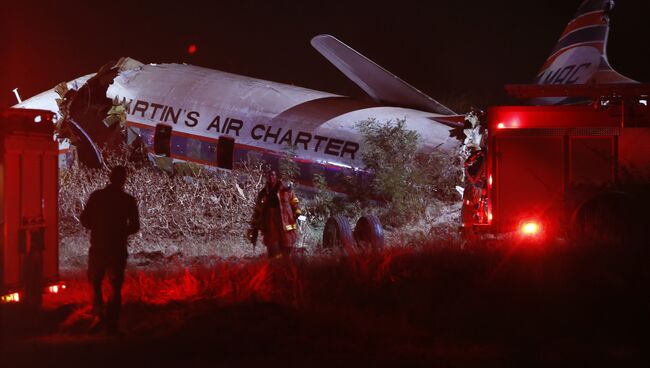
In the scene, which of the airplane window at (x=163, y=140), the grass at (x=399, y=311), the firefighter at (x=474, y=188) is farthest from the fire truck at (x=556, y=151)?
the airplane window at (x=163, y=140)

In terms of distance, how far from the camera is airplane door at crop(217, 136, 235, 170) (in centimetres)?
1969

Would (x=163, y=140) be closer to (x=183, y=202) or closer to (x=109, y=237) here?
(x=183, y=202)

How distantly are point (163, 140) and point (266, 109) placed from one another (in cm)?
288

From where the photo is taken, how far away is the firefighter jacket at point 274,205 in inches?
482

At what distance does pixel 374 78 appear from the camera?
20016 mm

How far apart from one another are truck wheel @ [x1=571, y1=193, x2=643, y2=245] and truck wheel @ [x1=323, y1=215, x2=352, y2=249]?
493 cm

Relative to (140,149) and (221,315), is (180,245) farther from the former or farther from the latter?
(221,315)

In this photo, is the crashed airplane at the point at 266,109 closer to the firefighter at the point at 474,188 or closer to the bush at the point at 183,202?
the bush at the point at 183,202

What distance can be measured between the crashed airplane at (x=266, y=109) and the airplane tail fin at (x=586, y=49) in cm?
3

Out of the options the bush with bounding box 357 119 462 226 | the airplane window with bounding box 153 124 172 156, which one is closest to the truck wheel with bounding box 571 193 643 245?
the bush with bounding box 357 119 462 226

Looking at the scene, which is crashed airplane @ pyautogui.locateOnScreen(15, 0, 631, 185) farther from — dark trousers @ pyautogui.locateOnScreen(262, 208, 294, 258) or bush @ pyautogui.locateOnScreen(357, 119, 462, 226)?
dark trousers @ pyautogui.locateOnScreen(262, 208, 294, 258)

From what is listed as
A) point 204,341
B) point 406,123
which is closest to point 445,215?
point 406,123

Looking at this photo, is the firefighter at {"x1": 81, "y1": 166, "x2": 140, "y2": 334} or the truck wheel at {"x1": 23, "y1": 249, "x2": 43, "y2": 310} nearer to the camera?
the firefighter at {"x1": 81, "y1": 166, "x2": 140, "y2": 334}

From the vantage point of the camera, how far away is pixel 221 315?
313 inches
